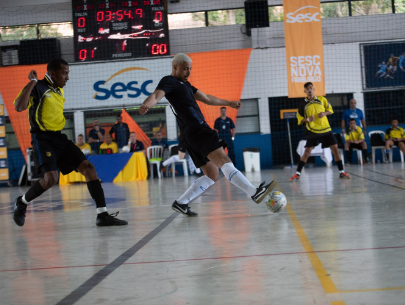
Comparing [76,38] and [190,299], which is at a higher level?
[76,38]

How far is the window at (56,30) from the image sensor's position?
20.0 m

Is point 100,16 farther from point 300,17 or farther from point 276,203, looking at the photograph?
point 276,203

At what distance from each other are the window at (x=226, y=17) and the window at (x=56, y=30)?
5772mm

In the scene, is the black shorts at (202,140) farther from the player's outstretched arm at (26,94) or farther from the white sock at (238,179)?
the player's outstretched arm at (26,94)

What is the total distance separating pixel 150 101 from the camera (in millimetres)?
4719

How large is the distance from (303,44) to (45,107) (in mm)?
11353

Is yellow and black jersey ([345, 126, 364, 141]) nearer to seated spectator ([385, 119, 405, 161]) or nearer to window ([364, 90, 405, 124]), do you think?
seated spectator ([385, 119, 405, 161])

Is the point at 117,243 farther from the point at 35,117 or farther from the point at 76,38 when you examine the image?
the point at 76,38

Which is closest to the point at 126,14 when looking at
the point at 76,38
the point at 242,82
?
the point at 76,38

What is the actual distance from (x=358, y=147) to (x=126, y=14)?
928cm

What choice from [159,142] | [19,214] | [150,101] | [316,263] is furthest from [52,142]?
[159,142]

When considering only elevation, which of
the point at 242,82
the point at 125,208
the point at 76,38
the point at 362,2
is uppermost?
the point at 362,2

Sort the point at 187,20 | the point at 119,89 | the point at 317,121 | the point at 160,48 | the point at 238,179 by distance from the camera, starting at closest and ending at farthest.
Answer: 1. the point at 238,179
2. the point at 317,121
3. the point at 160,48
4. the point at 119,89
5. the point at 187,20

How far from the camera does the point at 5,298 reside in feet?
8.09
